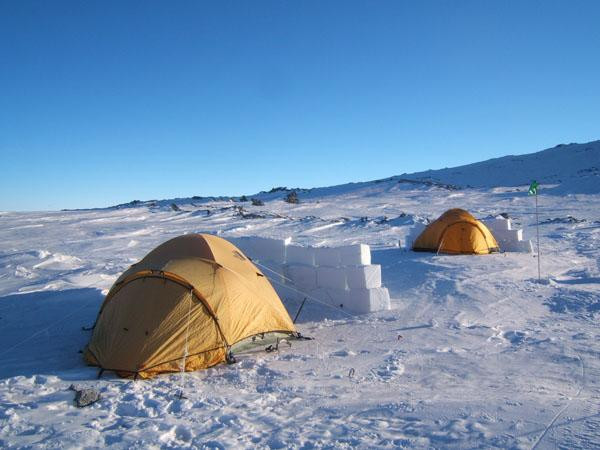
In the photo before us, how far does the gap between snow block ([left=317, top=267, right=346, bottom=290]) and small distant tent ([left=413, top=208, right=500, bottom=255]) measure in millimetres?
7138

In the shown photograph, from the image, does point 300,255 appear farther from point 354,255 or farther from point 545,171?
point 545,171

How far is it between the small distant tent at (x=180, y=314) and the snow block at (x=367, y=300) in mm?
2100

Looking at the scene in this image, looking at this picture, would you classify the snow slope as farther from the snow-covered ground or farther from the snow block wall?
the snow block wall

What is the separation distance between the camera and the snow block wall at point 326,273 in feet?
32.4

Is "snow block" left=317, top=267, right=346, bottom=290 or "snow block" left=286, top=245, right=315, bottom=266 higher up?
"snow block" left=286, top=245, right=315, bottom=266

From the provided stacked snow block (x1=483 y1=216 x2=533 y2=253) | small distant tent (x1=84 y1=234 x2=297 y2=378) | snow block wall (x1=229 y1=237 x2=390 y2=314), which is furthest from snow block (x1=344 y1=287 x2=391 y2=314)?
stacked snow block (x1=483 y1=216 x2=533 y2=253)

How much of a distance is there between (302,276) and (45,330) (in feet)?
16.0

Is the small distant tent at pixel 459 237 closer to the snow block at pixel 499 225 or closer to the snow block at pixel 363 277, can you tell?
the snow block at pixel 499 225

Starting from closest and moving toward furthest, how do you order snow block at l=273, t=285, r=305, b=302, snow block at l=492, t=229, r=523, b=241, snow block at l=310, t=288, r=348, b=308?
snow block at l=310, t=288, r=348, b=308
snow block at l=273, t=285, r=305, b=302
snow block at l=492, t=229, r=523, b=241

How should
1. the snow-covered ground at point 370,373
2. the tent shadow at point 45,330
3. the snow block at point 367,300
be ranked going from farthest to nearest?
the snow block at point 367,300 → the tent shadow at point 45,330 → the snow-covered ground at point 370,373

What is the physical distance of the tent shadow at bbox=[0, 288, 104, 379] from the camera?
6.89m

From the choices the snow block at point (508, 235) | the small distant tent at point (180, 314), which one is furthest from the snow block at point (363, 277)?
the snow block at point (508, 235)

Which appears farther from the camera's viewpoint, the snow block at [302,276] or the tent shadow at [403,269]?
the tent shadow at [403,269]

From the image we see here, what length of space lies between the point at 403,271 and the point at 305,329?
211 inches
